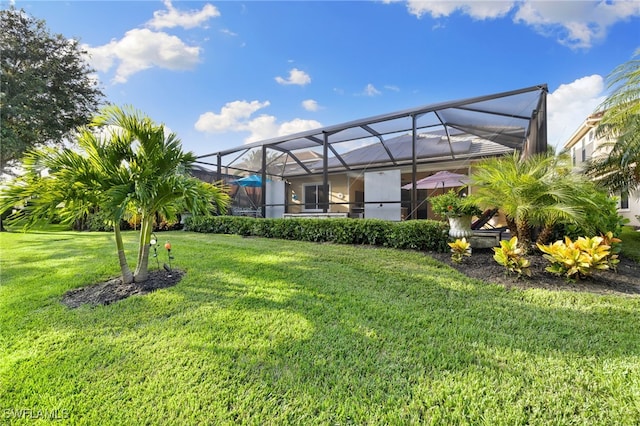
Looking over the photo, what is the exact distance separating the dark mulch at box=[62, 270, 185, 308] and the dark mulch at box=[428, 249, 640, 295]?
15.7ft

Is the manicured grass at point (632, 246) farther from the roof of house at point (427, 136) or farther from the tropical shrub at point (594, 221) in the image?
the roof of house at point (427, 136)

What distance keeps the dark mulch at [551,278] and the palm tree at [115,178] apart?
4440 millimetres

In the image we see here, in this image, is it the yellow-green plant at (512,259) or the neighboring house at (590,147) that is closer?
the yellow-green plant at (512,259)

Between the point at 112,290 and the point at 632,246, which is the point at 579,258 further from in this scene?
the point at 112,290

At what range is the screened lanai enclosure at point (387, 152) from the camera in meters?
7.11

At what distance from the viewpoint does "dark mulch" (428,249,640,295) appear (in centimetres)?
368

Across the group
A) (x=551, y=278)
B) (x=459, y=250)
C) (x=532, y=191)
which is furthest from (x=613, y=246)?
(x=459, y=250)

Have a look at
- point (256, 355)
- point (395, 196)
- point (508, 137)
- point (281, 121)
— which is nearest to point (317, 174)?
point (281, 121)

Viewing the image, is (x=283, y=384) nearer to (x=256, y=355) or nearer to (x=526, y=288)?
(x=256, y=355)

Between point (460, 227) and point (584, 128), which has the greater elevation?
point (584, 128)

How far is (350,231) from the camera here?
701 centimetres

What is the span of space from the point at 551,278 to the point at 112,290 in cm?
639

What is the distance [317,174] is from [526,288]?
1169cm

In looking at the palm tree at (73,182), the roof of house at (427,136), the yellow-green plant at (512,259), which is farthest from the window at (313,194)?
the palm tree at (73,182)
